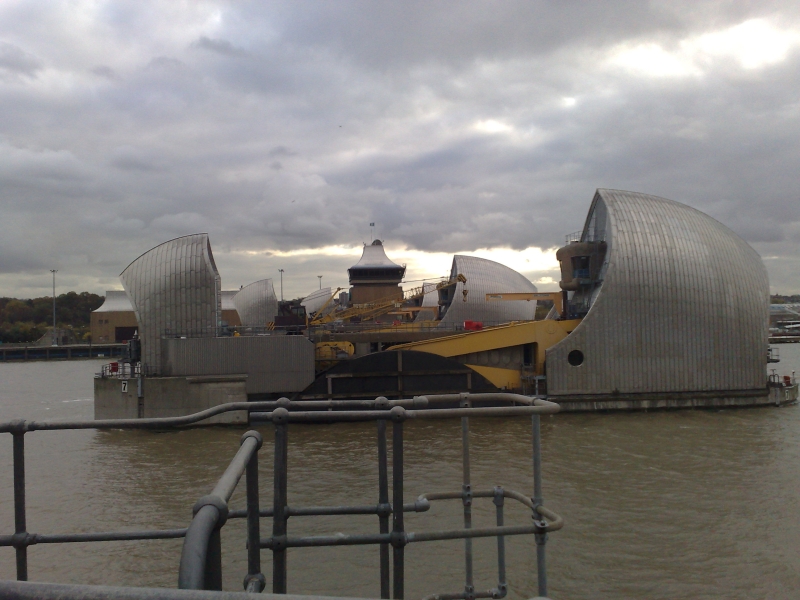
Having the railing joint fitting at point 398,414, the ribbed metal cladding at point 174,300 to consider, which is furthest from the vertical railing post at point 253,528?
the ribbed metal cladding at point 174,300

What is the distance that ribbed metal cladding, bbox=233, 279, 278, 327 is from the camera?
5506cm

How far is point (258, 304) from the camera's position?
5562 centimetres

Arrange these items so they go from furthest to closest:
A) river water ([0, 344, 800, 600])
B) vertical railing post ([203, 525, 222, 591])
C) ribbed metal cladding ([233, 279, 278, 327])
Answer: ribbed metal cladding ([233, 279, 278, 327]), river water ([0, 344, 800, 600]), vertical railing post ([203, 525, 222, 591])

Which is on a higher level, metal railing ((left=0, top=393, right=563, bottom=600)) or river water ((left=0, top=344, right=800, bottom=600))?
metal railing ((left=0, top=393, right=563, bottom=600))

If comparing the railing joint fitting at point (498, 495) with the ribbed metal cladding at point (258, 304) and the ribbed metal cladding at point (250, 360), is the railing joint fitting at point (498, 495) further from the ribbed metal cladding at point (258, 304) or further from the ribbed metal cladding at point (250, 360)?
the ribbed metal cladding at point (258, 304)

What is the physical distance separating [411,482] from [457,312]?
3168 centimetres

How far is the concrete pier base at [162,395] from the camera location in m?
23.0

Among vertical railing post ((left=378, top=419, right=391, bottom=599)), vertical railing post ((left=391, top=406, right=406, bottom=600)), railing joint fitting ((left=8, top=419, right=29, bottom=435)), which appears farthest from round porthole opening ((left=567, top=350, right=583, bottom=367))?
railing joint fitting ((left=8, top=419, right=29, bottom=435))

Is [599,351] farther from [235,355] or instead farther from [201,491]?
[201,491]


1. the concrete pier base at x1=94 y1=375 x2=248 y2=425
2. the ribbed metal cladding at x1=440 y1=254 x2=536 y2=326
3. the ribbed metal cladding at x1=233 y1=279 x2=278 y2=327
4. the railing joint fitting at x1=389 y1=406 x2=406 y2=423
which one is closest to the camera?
the railing joint fitting at x1=389 y1=406 x2=406 y2=423

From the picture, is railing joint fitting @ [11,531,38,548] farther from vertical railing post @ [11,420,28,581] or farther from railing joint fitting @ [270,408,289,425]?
railing joint fitting @ [270,408,289,425]

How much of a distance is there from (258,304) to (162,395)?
3301cm

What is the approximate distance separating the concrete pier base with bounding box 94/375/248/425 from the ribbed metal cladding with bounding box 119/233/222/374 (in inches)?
62.0

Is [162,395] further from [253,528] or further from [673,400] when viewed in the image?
[253,528]
